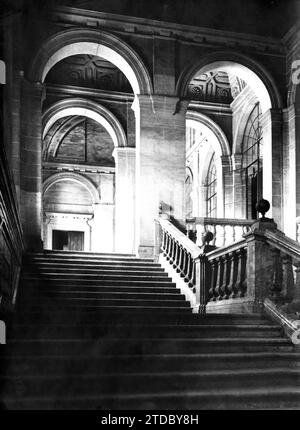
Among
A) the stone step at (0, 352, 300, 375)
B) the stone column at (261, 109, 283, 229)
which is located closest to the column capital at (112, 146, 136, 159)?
the stone column at (261, 109, 283, 229)

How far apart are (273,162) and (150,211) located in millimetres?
3641

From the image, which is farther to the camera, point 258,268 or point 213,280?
point 213,280

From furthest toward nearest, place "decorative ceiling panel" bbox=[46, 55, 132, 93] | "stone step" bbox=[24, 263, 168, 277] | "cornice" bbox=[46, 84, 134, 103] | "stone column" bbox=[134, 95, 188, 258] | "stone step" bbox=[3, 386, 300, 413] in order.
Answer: "cornice" bbox=[46, 84, 134, 103] → "decorative ceiling panel" bbox=[46, 55, 132, 93] → "stone column" bbox=[134, 95, 188, 258] → "stone step" bbox=[24, 263, 168, 277] → "stone step" bbox=[3, 386, 300, 413]

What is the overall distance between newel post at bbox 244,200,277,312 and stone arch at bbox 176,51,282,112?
7.29 m

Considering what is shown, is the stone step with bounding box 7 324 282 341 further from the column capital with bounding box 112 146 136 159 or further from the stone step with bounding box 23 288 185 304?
the column capital with bounding box 112 146 136 159

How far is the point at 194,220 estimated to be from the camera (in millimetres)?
13820

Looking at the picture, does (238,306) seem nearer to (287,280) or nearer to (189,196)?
(287,280)

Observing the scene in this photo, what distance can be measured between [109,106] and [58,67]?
2.03 m

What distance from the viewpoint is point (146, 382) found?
5488 mm

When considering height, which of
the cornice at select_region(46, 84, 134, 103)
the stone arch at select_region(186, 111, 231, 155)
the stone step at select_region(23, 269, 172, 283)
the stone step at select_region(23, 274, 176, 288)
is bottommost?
the stone step at select_region(23, 274, 176, 288)

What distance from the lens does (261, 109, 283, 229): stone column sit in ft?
46.8

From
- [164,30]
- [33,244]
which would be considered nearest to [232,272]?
[33,244]

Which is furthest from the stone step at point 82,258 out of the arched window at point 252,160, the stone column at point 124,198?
the arched window at point 252,160

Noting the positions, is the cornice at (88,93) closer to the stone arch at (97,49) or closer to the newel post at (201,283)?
the stone arch at (97,49)
